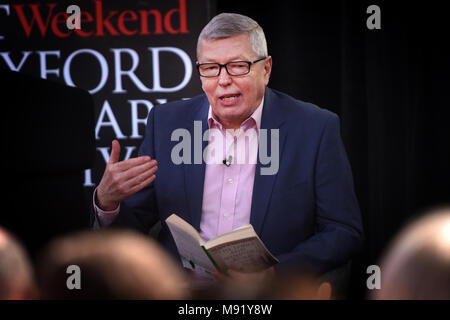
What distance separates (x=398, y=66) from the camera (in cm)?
216

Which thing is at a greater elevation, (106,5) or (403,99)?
(106,5)

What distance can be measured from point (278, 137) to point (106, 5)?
3.87 feet

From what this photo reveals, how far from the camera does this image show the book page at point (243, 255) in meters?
1.35

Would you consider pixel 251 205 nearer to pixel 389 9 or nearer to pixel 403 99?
pixel 403 99

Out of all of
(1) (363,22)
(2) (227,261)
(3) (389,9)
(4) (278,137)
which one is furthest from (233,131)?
(3) (389,9)

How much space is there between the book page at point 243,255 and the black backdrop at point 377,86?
3.26 feet

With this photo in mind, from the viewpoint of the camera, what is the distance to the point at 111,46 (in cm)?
218

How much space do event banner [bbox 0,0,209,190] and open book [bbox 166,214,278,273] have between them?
0.95 m

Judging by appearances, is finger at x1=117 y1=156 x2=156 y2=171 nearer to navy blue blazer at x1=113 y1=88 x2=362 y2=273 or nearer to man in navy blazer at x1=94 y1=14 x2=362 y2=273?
man in navy blazer at x1=94 y1=14 x2=362 y2=273

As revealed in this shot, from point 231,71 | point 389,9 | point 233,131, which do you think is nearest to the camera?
point 231,71

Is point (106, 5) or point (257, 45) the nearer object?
point (257, 45)

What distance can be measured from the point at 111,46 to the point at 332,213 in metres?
1.38

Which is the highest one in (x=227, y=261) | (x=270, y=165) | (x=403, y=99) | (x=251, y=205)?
(x=403, y=99)

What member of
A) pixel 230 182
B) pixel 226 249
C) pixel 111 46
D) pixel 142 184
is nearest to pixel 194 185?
pixel 230 182
